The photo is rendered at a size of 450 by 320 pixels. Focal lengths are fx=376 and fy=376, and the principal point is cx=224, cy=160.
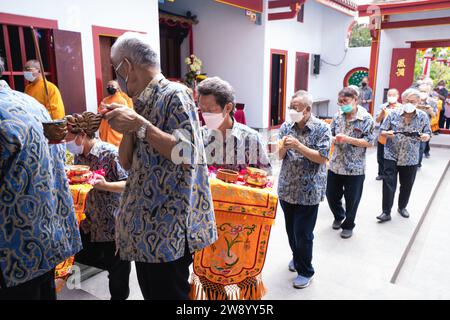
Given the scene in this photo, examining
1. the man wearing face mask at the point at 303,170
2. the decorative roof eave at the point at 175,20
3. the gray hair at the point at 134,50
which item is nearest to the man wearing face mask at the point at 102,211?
the gray hair at the point at 134,50

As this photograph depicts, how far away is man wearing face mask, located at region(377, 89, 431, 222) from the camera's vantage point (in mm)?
3779

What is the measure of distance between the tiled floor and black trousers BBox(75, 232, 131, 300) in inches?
12.4

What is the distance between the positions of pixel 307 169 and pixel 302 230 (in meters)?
0.40

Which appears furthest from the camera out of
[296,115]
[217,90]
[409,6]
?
[409,6]

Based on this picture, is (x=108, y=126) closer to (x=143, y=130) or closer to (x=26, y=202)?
(x=26, y=202)

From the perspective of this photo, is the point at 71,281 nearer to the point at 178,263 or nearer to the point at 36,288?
the point at 36,288

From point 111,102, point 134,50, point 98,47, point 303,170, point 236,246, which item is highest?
point 98,47

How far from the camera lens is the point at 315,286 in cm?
256

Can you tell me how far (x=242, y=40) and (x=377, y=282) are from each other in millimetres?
7423

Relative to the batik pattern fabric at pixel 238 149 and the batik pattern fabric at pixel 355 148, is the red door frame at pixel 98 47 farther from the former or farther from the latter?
the batik pattern fabric at pixel 238 149

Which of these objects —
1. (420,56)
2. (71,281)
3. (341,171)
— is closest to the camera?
(71,281)

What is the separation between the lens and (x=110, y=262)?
2037 millimetres

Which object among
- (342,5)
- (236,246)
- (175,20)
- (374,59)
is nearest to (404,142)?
(236,246)
